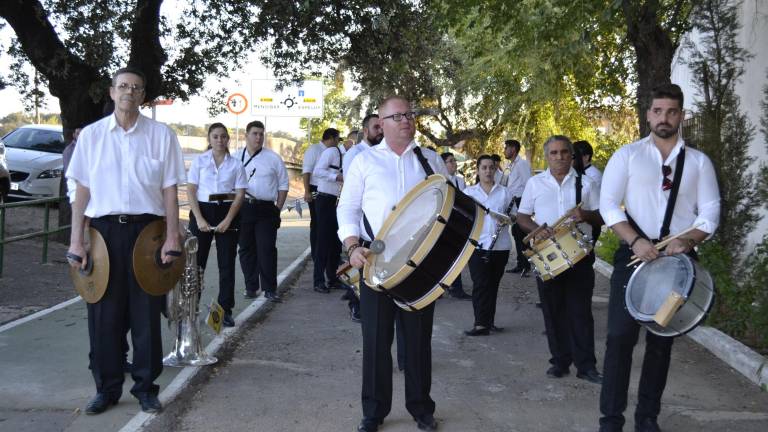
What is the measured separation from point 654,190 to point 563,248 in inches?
63.9

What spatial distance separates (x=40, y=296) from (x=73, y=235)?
506cm

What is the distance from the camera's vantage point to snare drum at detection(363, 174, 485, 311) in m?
5.22

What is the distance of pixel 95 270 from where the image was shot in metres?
5.98

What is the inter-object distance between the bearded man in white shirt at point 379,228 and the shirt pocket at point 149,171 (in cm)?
127

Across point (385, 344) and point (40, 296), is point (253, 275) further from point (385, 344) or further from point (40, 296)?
point (385, 344)

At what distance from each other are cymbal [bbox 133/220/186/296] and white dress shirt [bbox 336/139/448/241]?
50.0 inches

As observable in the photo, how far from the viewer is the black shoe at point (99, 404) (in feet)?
19.8

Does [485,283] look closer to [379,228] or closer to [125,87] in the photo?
[379,228]

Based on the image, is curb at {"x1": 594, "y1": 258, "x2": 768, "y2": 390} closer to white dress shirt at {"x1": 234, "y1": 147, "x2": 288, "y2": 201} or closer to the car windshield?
white dress shirt at {"x1": 234, "y1": 147, "x2": 288, "y2": 201}

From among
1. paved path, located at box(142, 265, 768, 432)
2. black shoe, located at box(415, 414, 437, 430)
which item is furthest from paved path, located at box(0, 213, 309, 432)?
black shoe, located at box(415, 414, 437, 430)

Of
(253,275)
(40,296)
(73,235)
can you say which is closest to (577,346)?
(73,235)

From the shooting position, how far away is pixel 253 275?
10.9m

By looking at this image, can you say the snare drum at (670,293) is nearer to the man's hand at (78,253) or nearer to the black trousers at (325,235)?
the man's hand at (78,253)

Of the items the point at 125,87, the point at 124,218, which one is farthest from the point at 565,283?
the point at 125,87
